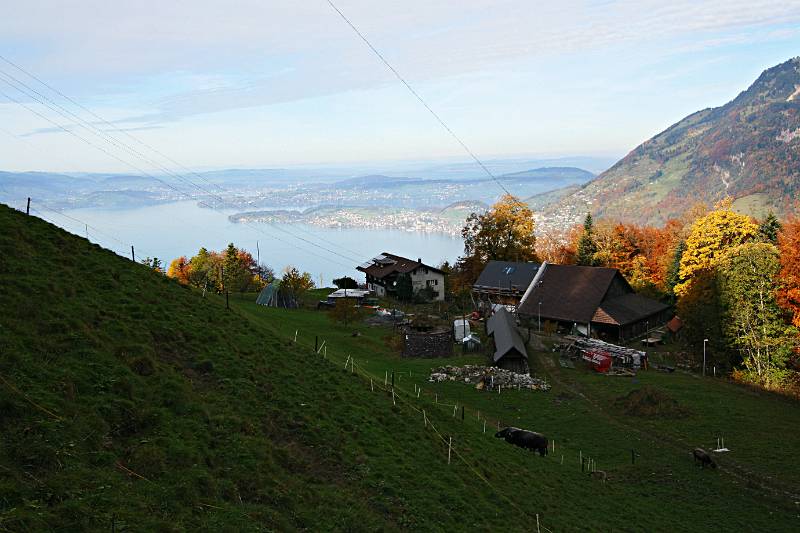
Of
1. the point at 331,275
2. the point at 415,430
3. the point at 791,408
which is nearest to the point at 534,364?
the point at 791,408

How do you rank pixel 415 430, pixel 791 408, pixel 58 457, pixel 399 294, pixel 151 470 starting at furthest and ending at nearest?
pixel 399 294
pixel 791 408
pixel 415 430
pixel 151 470
pixel 58 457

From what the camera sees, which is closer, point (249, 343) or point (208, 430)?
point (208, 430)

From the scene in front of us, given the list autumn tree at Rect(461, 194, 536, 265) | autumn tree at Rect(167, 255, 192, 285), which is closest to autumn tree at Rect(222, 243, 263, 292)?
autumn tree at Rect(167, 255, 192, 285)

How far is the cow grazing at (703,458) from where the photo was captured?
888 inches

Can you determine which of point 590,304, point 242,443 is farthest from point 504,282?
point 242,443

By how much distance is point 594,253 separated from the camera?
238 feet

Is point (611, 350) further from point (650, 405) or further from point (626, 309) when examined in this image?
point (650, 405)

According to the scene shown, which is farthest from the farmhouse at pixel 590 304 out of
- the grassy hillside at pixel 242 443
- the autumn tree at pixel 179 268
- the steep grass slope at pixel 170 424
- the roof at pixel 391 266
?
the autumn tree at pixel 179 268

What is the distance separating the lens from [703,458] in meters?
22.6

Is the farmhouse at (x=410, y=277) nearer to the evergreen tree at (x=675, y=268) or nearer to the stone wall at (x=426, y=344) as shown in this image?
the stone wall at (x=426, y=344)

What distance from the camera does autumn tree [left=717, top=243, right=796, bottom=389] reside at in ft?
118

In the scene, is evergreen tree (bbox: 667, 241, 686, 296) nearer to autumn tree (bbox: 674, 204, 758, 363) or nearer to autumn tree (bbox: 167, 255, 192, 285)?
autumn tree (bbox: 674, 204, 758, 363)

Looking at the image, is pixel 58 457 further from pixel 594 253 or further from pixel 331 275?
pixel 331 275

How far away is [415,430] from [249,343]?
7.12 meters
